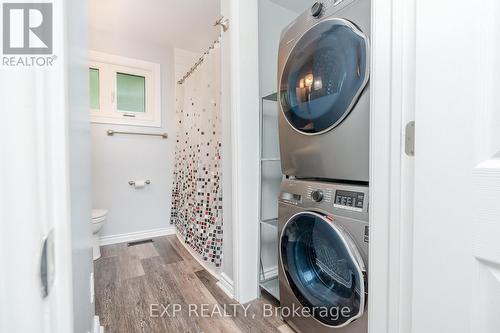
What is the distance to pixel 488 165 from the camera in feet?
1.54

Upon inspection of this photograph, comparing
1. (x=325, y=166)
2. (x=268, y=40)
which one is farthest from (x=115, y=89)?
(x=325, y=166)

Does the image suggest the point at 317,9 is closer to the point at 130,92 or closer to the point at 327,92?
the point at 327,92

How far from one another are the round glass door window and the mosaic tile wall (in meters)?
0.76

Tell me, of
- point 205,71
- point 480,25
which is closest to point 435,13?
point 480,25

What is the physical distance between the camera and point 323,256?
103 centimetres

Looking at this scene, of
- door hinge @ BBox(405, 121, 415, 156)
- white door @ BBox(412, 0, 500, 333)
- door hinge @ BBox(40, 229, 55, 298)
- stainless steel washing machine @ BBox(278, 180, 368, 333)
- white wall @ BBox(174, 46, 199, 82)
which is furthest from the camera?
white wall @ BBox(174, 46, 199, 82)

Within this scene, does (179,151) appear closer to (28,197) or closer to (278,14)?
(278,14)

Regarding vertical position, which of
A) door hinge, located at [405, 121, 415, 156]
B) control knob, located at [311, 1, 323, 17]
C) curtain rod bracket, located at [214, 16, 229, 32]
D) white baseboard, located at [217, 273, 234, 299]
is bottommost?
white baseboard, located at [217, 273, 234, 299]

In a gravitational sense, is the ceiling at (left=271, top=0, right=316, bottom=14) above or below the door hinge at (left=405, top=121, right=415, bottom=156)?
above

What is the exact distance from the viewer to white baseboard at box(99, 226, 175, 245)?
245 cm

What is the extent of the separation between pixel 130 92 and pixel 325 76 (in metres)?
2.50

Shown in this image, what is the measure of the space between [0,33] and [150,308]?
158 cm

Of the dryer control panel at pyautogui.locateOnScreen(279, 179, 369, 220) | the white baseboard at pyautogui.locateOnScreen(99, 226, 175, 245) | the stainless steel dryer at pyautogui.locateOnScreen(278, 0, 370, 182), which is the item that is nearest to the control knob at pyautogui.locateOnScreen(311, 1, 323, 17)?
the stainless steel dryer at pyautogui.locateOnScreen(278, 0, 370, 182)

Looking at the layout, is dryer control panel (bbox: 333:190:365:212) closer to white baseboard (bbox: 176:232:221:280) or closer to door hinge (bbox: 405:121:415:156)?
door hinge (bbox: 405:121:415:156)
